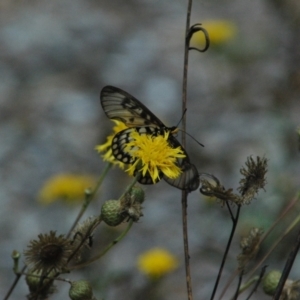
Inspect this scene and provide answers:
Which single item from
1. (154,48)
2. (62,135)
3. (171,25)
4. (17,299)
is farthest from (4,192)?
(171,25)

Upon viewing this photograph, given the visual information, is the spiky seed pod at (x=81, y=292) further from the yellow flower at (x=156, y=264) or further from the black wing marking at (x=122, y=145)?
the yellow flower at (x=156, y=264)

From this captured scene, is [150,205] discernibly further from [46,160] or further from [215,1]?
[215,1]

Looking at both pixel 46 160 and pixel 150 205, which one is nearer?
pixel 150 205

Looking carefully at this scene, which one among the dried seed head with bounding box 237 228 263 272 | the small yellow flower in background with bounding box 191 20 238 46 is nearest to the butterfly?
the dried seed head with bounding box 237 228 263 272

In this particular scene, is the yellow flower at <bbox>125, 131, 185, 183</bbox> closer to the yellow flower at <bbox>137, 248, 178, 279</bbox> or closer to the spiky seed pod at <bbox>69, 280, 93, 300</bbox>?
the spiky seed pod at <bbox>69, 280, 93, 300</bbox>

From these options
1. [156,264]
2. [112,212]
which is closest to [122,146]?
[112,212]

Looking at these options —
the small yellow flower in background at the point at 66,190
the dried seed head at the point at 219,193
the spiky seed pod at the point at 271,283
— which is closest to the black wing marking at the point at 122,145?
the dried seed head at the point at 219,193
